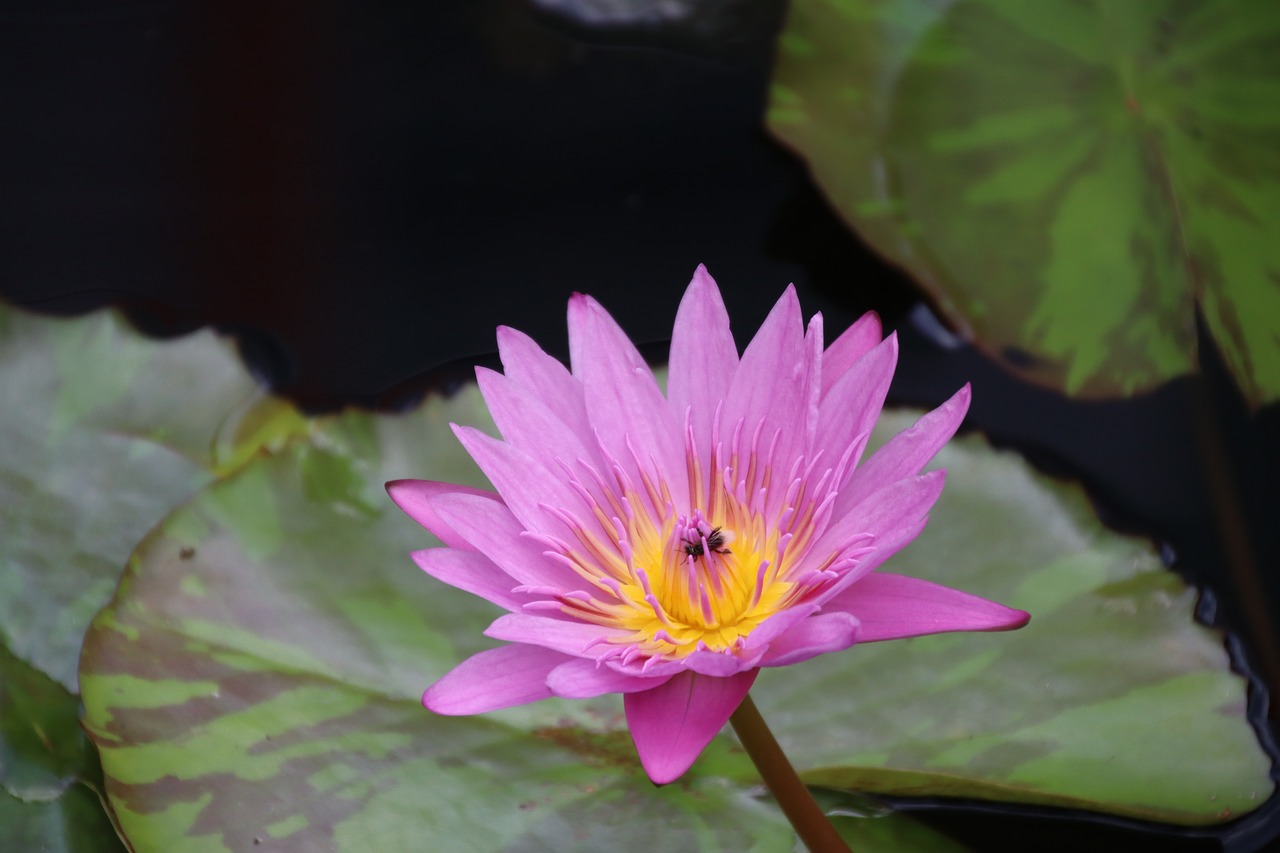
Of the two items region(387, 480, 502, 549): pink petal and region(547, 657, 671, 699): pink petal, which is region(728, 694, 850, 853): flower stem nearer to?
region(547, 657, 671, 699): pink petal

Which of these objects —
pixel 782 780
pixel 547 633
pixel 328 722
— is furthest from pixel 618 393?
pixel 328 722

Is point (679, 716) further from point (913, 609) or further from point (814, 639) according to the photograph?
point (913, 609)

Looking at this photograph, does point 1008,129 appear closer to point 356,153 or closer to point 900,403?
point 900,403

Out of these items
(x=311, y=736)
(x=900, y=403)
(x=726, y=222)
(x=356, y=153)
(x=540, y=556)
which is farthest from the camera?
(x=356, y=153)

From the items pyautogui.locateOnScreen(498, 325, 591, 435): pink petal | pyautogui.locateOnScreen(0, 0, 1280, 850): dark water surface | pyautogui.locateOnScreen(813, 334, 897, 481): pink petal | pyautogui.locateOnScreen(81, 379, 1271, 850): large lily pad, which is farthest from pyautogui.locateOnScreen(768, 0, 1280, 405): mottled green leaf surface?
pyautogui.locateOnScreen(498, 325, 591, 435): pink petal

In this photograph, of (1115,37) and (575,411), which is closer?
(575,411)

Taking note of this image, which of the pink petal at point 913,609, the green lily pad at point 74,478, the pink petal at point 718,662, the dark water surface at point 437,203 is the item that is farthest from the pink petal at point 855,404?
the green lily pad at point 74,478

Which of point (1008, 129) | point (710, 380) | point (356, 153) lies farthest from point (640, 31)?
point (710, 380)
